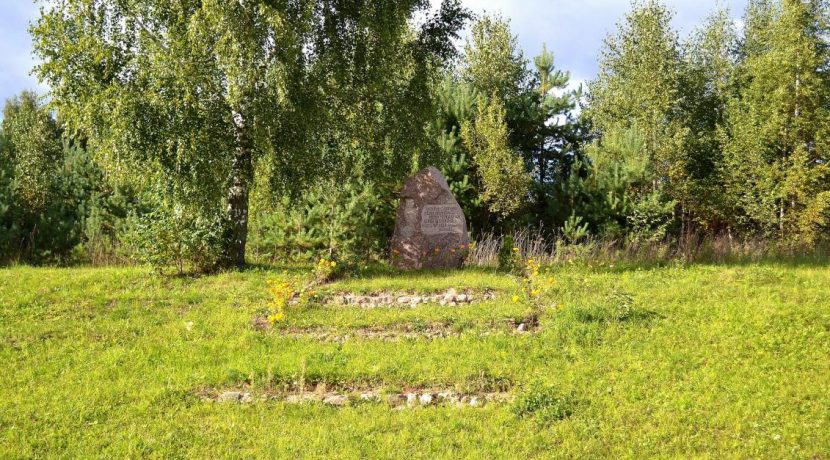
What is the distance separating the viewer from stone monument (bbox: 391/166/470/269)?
14.2 metres

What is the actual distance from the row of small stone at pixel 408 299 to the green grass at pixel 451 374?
1.59 ft

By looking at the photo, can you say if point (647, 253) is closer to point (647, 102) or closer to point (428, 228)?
point (428, 228)

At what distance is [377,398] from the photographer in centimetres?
645

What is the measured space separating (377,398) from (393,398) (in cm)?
16

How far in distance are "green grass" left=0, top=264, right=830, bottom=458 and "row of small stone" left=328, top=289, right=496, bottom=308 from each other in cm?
49

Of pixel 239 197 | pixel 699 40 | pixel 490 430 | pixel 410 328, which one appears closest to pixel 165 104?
pixel 239 197

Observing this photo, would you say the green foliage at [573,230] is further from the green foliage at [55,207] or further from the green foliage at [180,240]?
the green foliage at [55,207]

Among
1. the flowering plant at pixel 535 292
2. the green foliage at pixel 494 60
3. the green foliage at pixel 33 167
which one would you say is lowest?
the flowering plant at pixel 535 292

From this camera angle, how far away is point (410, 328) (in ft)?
29.1

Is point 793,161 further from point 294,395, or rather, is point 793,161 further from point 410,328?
point 294,395

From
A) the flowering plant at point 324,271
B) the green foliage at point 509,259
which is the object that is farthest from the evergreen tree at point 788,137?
the flowering plant at point 324,271

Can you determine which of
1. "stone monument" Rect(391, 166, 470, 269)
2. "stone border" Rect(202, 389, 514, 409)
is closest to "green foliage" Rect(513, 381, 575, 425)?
"stone border" Rect(202, 389, 514, 409)

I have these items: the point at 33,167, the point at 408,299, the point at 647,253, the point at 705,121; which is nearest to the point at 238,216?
the point at 408,299

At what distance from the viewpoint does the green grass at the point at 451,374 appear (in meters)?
5.57
